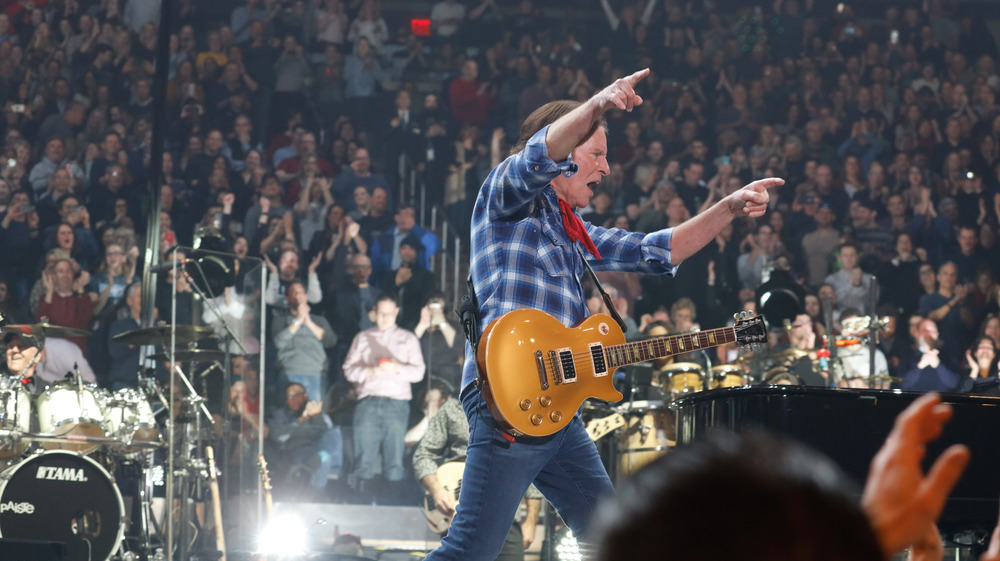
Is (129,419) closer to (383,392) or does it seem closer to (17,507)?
(17,507)

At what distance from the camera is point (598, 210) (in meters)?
8.77

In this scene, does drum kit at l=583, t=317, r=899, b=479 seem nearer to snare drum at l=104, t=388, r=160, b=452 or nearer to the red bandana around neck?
snare drum at l=104, t=388, r=160, b=452

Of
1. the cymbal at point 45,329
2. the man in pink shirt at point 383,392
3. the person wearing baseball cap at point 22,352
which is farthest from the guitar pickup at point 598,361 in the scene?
the man in pink shirt at point 383,392

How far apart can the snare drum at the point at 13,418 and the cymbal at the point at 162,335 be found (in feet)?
1.99

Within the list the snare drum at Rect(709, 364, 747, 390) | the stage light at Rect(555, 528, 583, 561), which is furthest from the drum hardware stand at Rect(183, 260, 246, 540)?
the snare drum at Rect(709, 364, 747, 390)

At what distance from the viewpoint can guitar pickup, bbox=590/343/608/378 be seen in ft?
8.46

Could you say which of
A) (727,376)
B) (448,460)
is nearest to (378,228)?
(448,460)

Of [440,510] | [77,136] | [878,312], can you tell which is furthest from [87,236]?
[878,312]

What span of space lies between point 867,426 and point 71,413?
4.60 meters

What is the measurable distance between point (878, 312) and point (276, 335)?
481 cm

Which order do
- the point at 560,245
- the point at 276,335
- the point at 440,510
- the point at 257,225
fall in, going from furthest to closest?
the point at 257,225
the point at 276,335
the point at 440,510
the point at 560,245

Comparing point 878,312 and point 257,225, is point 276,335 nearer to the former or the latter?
point 257,225

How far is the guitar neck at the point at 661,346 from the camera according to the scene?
2609mm

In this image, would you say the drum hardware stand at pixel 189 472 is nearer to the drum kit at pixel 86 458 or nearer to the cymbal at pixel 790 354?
the drum kit at pixel 86 458
